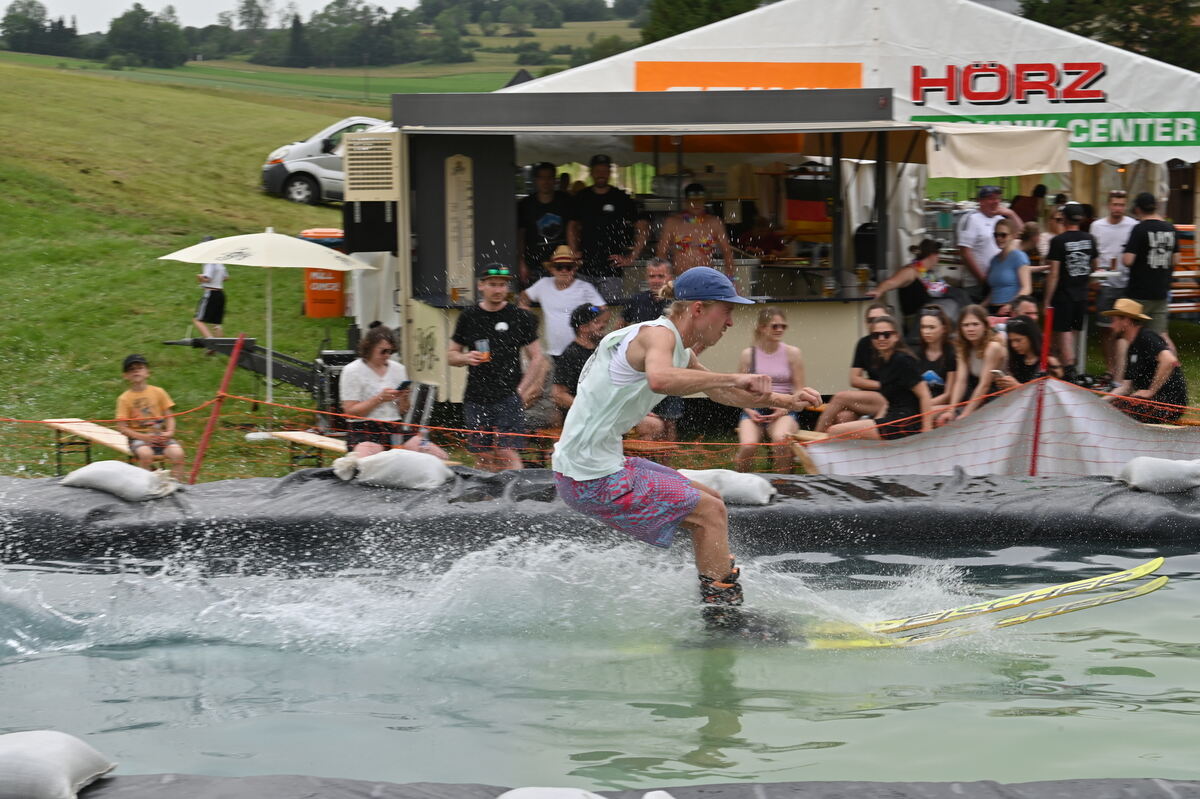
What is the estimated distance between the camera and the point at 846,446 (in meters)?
8.88

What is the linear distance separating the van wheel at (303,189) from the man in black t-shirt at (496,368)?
50.9 feet

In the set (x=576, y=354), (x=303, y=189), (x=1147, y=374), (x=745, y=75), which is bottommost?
→ (x=1147, y=374)

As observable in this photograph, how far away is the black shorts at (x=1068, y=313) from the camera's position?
12.3 meters

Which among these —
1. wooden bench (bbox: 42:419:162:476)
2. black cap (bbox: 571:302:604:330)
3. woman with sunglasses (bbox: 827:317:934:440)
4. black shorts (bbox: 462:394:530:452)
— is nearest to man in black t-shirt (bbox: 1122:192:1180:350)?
woman with sunglasses (bbox: 827:317:934:440)

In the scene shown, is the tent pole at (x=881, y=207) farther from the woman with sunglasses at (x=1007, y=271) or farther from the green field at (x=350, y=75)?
the green field at (x=350, y=75)

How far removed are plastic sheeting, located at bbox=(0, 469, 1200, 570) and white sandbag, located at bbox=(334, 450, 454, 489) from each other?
0.06m

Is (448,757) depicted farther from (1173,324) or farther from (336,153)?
(336,153)

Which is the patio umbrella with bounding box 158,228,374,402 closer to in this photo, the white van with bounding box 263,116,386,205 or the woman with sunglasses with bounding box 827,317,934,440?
the woman with sunglasses with bounding box 827,317,934,440

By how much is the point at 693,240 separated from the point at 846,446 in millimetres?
3281

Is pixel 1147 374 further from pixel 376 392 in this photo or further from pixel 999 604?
pixel 376 392

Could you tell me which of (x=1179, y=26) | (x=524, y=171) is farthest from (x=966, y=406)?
(x=1179, y=26)

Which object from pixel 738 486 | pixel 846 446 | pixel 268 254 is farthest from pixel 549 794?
pixel 268 254

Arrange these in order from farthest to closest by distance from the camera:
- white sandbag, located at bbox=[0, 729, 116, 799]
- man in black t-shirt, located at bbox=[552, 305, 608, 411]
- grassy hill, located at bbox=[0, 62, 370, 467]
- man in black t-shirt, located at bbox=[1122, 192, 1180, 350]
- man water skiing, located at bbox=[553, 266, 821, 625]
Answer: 1. grassy hill, located at bbox=[0, 62, 370, 467]
2. man in black t-shirt, located at bbox=[1122, 192, 1180, 350]
3. man in black t-shirt, located at bbox=[552, 305, 608, 411]
4. man water skiing, located at bbox=[553, 266, 821, 625]
5. white sandbag, located at bbox=[0, 729, 116, 799]

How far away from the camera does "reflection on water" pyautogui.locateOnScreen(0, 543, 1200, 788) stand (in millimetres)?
5301
